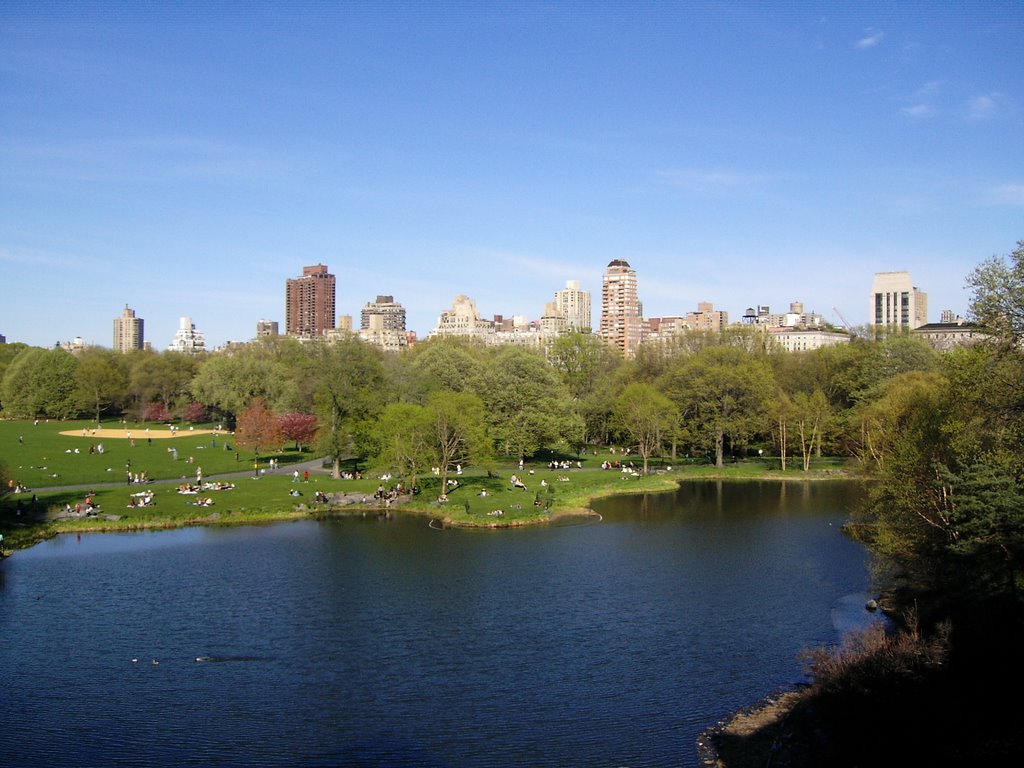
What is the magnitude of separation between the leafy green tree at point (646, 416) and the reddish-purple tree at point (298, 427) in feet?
74.2

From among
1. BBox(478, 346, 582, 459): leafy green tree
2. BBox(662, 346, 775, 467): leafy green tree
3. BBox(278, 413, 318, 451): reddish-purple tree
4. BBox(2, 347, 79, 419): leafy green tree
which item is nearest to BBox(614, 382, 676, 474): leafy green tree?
BBox(662, 346, 775, 467): leafy green tree

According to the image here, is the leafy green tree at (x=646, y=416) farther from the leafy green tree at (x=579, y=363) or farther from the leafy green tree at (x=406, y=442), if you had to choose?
the leafy green tree at (x=579, y=363)

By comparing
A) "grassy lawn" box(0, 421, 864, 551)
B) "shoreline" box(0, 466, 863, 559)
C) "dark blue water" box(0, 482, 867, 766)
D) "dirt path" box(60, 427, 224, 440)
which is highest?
"dirt path" box(60, 427, 224, 440)

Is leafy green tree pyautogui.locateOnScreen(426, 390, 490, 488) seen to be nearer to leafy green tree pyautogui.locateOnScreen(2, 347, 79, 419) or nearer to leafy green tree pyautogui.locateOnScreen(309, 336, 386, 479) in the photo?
leafy green tree pyautogui.locateOnScreen(309, 336, 386, 479)

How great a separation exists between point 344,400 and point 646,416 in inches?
817

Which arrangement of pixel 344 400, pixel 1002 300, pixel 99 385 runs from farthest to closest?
pixel 99 385 → pixel 344 400 → pixel 1002 300

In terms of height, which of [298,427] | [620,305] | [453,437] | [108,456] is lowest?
[108,456]

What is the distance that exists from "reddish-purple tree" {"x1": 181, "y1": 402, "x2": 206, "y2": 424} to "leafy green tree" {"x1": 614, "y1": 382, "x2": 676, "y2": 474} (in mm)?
47241

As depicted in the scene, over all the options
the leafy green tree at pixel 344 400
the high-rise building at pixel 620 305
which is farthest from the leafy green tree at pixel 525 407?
the high-rise building at pixel 620 305

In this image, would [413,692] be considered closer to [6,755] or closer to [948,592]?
[6,755]

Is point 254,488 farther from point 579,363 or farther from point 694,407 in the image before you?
point 579,363

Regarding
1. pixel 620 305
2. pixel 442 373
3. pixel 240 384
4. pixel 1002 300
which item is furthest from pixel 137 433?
pixel 620 305

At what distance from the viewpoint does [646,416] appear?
197ft

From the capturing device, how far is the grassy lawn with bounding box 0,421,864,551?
133ft
